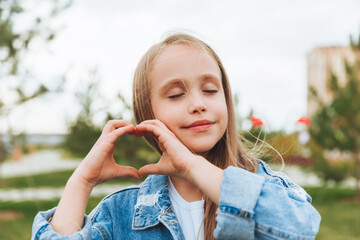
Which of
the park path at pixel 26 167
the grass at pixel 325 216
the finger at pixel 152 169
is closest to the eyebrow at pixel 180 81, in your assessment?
the finger at pixel 152 169

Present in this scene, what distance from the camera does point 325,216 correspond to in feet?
26.2

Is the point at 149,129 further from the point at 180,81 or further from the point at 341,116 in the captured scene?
the point at 341,116

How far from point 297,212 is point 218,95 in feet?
1.84

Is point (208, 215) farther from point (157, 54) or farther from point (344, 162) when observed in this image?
point (344, 162)

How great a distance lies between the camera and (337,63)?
9.95 m

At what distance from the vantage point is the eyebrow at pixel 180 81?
4.88 feet

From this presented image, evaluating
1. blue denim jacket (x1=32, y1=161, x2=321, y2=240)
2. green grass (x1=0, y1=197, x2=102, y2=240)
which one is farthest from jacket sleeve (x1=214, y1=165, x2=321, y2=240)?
green grass (x1=0, y1=197, x2=102, y2=240)

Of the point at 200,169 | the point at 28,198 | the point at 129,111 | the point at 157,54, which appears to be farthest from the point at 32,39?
the point at 200,169

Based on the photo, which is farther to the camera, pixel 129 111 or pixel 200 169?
pixel 129 111

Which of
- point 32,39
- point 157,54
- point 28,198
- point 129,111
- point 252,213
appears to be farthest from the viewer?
point 28,198

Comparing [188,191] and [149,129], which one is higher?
[149,129]

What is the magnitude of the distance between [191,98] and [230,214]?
494 mm

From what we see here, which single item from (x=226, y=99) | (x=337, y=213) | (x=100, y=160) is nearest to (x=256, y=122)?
(x=226, y=99)

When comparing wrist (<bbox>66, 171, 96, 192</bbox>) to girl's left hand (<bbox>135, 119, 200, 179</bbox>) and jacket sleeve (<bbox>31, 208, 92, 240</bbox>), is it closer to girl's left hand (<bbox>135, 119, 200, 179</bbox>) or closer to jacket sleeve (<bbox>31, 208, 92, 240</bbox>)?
jacket sleeve (<bbox>31, 208, 92, 240</bbox>)
